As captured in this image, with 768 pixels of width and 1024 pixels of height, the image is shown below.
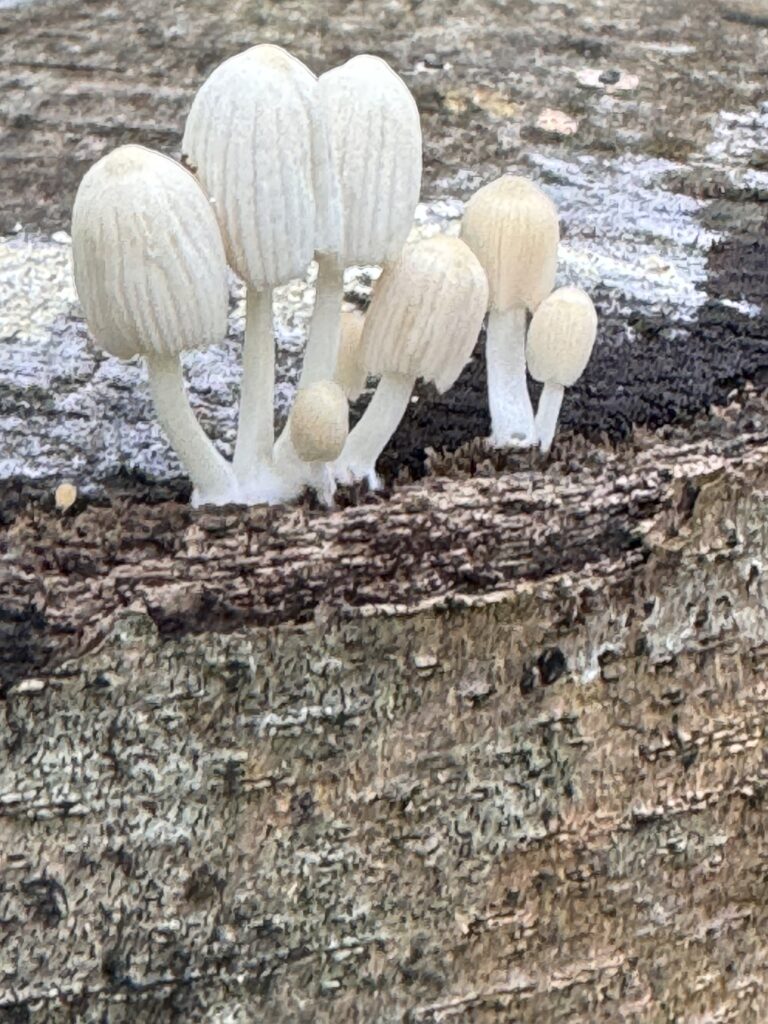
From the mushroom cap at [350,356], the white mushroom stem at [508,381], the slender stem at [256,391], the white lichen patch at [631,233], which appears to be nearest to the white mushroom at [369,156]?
the slender stem at [256,391]

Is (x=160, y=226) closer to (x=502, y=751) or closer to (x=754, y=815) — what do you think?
(x=502, y=751)

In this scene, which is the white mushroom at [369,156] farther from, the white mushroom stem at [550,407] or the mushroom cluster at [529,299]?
the white mushroom stem at [550,407]

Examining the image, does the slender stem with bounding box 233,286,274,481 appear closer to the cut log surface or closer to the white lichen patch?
the cut log surface

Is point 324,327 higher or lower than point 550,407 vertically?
higher

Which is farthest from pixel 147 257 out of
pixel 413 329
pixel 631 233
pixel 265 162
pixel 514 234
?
pixel 631 233

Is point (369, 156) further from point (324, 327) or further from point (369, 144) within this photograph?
point (324, 327)

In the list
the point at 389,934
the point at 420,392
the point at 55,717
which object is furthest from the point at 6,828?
the point at 420,392
